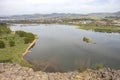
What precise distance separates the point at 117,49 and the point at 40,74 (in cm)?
2341

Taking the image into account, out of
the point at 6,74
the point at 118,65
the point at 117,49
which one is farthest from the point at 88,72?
the point at 117,49

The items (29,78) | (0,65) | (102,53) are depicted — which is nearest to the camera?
(29,78)

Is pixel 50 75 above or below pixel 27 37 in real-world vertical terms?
below

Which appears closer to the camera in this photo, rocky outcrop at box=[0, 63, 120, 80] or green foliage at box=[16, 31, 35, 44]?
rocky outcrop at box=[0, 63, 120, 80]

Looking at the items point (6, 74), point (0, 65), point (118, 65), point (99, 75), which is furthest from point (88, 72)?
point (0, 65)

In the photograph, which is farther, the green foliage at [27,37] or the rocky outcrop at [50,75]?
the green foliage at [27,37]

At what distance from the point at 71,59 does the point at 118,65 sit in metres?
7.91

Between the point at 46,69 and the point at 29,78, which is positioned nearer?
the point at 29,78

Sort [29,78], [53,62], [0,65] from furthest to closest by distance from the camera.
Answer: [53,62] < [0,65] < [29,78]

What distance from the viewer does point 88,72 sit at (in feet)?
83.4

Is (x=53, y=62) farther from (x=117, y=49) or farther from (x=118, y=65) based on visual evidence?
(x=117, y=49)

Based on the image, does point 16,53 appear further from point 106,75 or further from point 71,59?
point 106,75

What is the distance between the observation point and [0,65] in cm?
2711

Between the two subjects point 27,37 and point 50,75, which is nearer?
point 50,75
